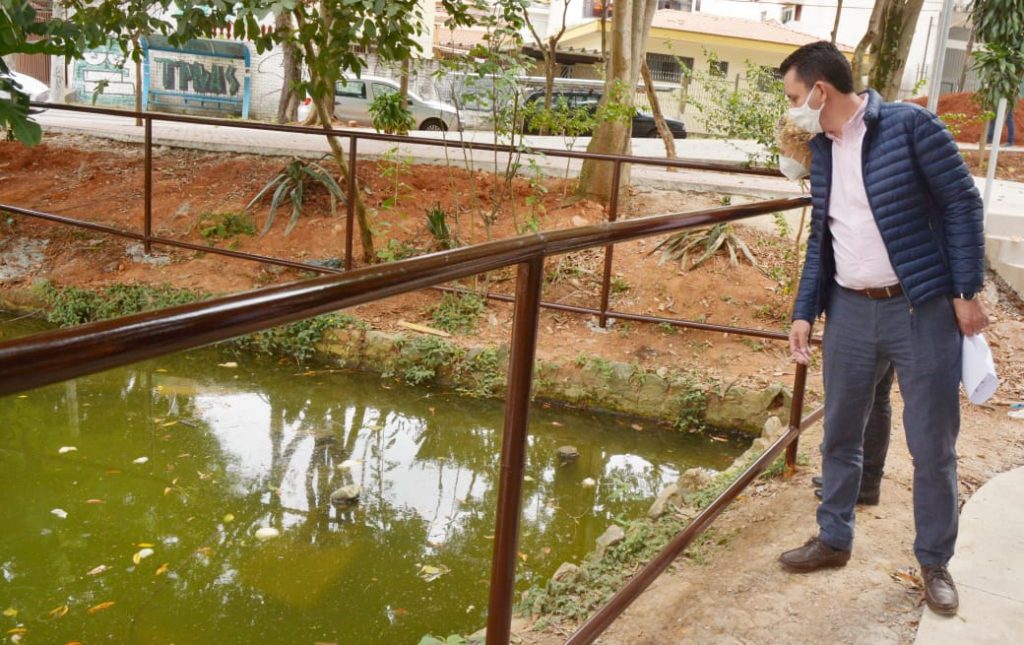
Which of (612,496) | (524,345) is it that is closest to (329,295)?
(524,345)

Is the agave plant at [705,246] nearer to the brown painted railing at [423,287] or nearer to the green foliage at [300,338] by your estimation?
the green foliage at [300,338]

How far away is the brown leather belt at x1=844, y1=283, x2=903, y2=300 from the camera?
8.51 ft

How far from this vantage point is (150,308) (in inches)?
264

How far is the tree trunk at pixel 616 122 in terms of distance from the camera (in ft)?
26.2

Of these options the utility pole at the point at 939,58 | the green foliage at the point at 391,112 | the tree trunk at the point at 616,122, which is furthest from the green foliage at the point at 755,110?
the green foliage at the point at 391,112

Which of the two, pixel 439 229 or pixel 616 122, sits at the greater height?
pixel 616 122

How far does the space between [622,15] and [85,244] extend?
4.88m

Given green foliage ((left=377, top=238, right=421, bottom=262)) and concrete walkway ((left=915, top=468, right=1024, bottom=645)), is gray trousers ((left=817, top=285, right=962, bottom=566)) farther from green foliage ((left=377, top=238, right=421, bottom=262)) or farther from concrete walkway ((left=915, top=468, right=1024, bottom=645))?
green foliage ((left=377, top=238, right=421, bottom=262))

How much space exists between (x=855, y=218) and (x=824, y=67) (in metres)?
0.42

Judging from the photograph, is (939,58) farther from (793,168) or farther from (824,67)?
(824,67)

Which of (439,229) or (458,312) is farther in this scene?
(439,229)

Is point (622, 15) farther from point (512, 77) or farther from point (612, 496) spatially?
point (612, 496)

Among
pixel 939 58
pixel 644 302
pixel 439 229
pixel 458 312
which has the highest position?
pixel 939 58

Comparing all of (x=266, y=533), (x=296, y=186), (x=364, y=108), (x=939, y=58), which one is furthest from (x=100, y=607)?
(x=364, y=108)
